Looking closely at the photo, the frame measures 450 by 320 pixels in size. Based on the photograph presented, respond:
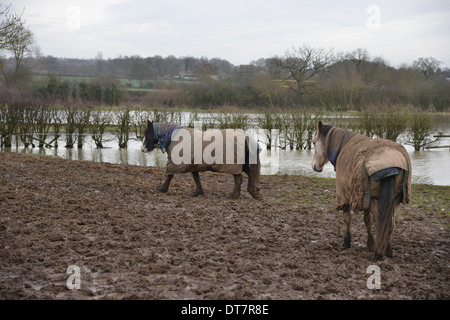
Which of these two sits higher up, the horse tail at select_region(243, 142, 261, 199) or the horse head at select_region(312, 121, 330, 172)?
the horse head at select_region(312, 121, 330, 172)

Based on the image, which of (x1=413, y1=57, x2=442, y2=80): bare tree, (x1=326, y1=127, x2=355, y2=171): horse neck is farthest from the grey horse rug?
(x1=413, y1=57, x2=442, y2=80): bare tree

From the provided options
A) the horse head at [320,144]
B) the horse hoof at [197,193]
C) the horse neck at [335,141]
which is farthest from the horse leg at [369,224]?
the horse hoof at [197,193]

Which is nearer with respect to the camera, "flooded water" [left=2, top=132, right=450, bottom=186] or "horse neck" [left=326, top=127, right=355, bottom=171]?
"horse neck" [left=326, top=127, right=355, bottom=171]

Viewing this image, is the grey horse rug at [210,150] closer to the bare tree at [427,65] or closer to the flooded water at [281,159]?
the flooded water at [281,159]

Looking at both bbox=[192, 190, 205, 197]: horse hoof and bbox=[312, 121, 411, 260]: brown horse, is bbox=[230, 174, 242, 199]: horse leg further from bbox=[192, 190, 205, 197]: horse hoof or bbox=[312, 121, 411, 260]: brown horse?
bbox=[312, 121, 411, 260]: brown horse

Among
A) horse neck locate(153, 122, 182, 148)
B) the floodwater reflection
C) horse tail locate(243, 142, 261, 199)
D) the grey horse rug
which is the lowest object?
the floodwater reflection

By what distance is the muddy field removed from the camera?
13.3ft

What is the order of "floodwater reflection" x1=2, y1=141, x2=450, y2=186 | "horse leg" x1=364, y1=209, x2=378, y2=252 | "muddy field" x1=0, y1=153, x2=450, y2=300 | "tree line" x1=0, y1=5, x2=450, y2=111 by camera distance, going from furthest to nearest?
"tree line" x1=0, y1=5, x2=450, y2=111 < "floodwater reflection" x1=2, y1=141, x2=450, y2=186 < "horse leg" x1=364, y1=209, x2=378, y2=252 < "muddy field" x1=0, y1=153, x2=450, y2=300

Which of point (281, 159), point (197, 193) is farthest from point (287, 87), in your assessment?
point (197, 193)

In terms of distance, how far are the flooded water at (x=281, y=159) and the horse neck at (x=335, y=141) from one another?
27.9 ft

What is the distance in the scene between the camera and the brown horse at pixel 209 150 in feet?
27.2

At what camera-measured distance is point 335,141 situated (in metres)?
5.71

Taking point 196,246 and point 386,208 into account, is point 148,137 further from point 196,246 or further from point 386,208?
point 386,208

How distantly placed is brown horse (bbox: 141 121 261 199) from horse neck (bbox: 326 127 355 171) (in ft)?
8.71
